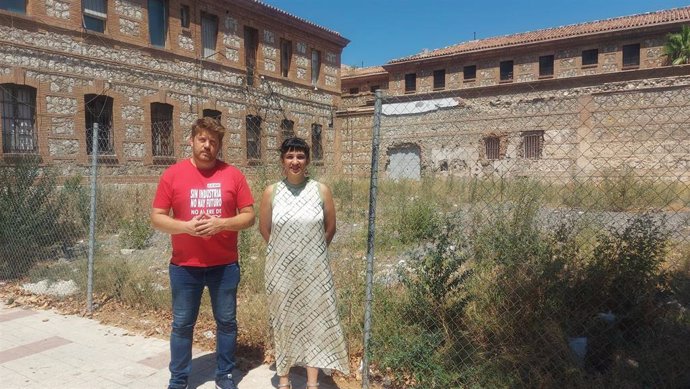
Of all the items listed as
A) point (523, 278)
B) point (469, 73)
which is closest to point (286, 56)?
point (469, 73)

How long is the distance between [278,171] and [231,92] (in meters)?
11.0

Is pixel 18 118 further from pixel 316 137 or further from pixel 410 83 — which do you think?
pixel 410 83

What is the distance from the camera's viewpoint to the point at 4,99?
1288 centimetres

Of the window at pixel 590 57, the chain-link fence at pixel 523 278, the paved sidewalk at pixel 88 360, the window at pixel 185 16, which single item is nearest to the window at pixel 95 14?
the window at pixel 185 16

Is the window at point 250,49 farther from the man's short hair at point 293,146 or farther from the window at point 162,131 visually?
the man's short hair at point 293,146

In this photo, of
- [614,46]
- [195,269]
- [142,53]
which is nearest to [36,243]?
[195,269]

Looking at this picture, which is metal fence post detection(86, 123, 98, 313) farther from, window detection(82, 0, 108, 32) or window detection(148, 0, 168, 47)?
window detection(148, 0, 168, 47)

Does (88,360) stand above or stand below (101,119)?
below

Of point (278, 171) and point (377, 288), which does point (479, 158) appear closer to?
point (377, 288)

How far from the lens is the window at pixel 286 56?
22.0 m

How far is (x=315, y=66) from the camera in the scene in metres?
24.0

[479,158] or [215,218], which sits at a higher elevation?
[479,158]

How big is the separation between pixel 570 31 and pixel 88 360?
27843 millimetres

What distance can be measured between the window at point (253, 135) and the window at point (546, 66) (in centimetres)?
1605
